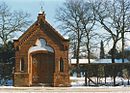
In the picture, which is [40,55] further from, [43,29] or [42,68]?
[43,29]

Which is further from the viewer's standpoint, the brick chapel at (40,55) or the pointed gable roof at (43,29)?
the pointed gable roof at (43,29)

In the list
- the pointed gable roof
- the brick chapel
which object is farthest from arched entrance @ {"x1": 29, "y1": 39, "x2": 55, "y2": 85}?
the pointed gable roof

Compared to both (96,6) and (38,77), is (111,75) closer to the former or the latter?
(38,77)

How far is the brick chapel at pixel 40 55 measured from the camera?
122 ft

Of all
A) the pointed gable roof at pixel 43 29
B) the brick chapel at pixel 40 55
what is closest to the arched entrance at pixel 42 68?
the brick chapel at pixel 40 55

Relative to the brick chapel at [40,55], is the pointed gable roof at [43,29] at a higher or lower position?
higher

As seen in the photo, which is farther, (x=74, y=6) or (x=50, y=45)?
(x=74, y=6)

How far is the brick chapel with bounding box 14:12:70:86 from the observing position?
122ft

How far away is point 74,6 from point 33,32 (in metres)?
24.3

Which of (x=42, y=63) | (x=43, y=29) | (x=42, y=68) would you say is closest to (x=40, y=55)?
(x=42, y=63)

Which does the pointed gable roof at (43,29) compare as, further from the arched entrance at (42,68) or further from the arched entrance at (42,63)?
the arched entrance at (42,68)

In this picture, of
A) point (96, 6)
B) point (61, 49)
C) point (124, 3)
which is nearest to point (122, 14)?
point (124, 3)

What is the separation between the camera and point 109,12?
2184 inches

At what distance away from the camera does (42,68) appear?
123 feet
